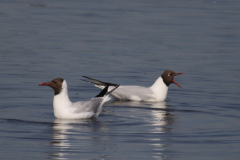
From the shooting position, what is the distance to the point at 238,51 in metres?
22.0

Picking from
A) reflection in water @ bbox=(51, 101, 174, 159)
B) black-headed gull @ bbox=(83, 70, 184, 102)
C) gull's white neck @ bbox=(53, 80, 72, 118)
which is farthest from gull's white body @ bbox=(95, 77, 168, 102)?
gull's white neck @ bbox=(53, 80, 72, 118)

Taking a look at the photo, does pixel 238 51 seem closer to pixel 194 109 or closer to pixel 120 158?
pixel 194 109

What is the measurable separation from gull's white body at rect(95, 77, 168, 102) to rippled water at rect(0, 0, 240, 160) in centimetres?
34

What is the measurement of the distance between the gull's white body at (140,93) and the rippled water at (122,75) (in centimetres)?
34

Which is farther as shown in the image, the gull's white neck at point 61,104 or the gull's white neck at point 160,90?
the gull's white neck at point 160,90

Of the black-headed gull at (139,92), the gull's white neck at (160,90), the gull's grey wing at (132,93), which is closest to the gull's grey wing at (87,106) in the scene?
the black-headed gull at (139,92)

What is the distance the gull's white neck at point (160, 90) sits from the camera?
15.1m

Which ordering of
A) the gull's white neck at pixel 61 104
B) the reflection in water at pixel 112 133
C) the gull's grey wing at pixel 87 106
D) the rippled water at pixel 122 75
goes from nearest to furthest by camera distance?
the reflection in water at pixel 112 133
the rippled water at pixel 122 75
the gull's white neck at pixel 61 104
the gull's grey wing at pixel 87 106

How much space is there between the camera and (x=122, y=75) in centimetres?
1748

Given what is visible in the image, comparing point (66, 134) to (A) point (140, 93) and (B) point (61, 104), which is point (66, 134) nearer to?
(B) point (61, 104)

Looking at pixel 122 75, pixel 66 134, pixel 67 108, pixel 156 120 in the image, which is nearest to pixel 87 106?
pixel 67 108

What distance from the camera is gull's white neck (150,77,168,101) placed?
49.6 ft

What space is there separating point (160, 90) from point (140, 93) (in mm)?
642

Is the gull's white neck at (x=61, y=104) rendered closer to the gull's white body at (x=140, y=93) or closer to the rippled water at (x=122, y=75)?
the rippled water at (x=122, y=75)
